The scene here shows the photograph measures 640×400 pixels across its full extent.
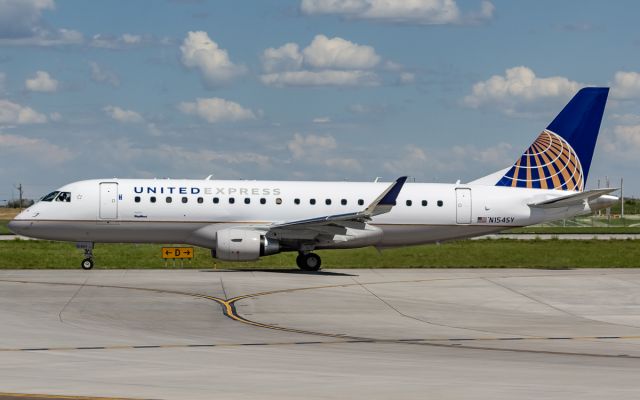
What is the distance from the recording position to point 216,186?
42500 millimetres

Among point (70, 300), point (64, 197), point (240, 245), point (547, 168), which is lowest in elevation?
point (70, 300)

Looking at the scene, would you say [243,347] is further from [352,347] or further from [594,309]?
[594,309]

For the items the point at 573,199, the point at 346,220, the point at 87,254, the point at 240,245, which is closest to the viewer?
the point at 240,245

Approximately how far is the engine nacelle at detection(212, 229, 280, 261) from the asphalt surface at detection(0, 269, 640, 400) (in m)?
0.85

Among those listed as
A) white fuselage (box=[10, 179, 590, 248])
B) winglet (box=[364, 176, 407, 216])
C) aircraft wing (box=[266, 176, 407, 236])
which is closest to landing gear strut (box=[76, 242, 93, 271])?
white fuselage (box=[10, 179, 590, 248])

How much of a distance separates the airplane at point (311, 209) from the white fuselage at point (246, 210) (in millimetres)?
40

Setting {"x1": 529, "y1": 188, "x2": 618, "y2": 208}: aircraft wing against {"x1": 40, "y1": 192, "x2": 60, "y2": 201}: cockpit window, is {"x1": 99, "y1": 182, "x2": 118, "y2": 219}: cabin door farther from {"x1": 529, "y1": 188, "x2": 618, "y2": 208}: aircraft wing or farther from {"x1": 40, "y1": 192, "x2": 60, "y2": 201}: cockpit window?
{"x1": 529, "y1": 188, "x2": 618, "y2": 208}: aircraft wing

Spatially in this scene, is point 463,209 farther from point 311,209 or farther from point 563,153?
point 311,209

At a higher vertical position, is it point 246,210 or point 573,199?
point 573,199

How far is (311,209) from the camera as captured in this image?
140 ft

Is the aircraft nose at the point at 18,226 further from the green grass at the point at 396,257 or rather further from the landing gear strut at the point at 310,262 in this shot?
the landing gear strut at the point at 310,262

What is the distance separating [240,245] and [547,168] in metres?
14.3

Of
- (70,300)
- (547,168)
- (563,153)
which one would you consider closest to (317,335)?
(70,300)

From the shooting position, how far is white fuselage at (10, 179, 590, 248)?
41625mm
